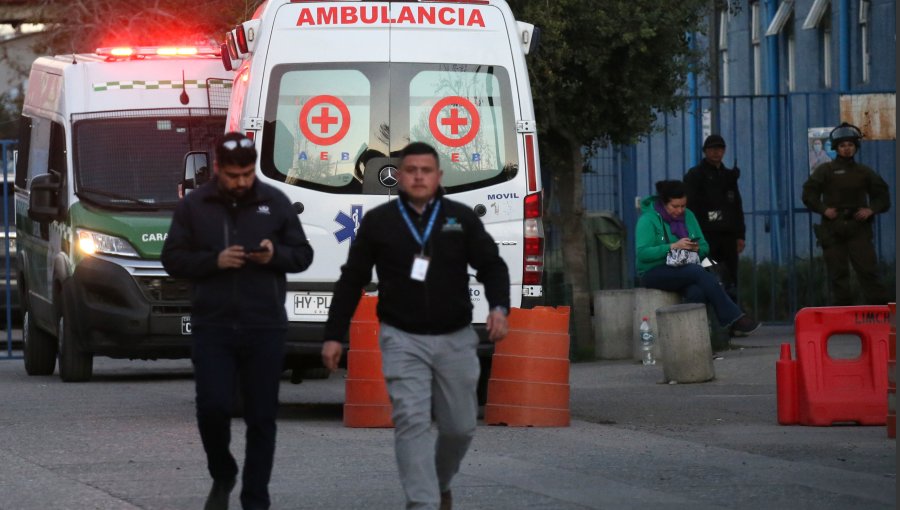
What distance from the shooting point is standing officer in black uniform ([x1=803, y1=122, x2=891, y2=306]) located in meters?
18.9

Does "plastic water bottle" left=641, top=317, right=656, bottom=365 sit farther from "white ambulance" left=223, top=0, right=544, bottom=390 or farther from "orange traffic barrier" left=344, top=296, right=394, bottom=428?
"orange traffic barrier" left=344, top=296, right=394, bottom=428

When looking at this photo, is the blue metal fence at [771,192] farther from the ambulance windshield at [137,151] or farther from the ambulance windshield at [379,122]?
the ambulance windshield at [379,122]

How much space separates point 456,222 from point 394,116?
4560 mm

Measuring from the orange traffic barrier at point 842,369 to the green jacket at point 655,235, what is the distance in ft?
13.2

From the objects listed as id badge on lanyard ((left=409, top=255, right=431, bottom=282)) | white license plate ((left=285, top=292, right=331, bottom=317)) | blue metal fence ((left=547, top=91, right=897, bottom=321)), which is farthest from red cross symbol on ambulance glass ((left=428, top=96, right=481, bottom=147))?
blue metal fence ((left=547, top=91, right=897, bottom=321))

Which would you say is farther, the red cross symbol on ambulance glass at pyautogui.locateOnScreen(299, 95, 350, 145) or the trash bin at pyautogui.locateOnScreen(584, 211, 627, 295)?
the trash bin at pyautogui.locateOnScreen(584, 211, 627, 295)

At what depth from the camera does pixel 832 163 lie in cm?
1902

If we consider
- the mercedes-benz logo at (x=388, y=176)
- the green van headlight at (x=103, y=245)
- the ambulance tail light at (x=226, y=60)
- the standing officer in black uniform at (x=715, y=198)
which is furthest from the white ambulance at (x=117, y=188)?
the standing officer in black uniform at (x=715, y=198)

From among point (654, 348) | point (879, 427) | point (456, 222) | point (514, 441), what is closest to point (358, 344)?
point (514, 441)

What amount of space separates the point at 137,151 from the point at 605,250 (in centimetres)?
738

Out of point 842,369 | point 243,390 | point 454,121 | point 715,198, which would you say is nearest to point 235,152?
point 243,390

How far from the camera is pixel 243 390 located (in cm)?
861

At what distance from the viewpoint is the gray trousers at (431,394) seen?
8062 millimetres

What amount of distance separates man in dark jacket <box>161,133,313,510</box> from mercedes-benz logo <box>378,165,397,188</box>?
4.15m
